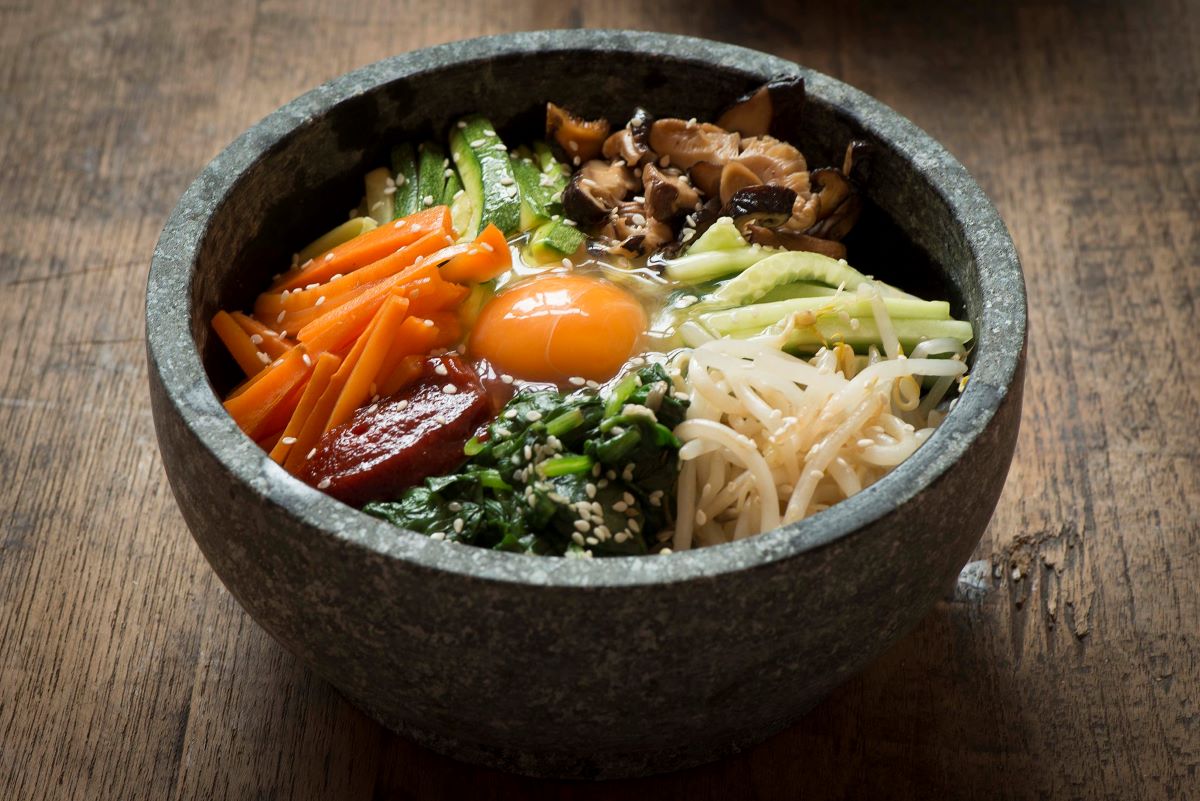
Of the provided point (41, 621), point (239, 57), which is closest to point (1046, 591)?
point (41, 621)

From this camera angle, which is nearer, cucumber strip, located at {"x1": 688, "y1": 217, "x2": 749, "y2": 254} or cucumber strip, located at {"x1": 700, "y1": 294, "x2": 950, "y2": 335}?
cucumber strip, located at {"x1": 700, "y1": 294, "x2": 950, "y2": 335}

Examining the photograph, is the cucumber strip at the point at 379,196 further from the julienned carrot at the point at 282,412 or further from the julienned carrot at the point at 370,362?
the julienned carrot at the point at 282,412

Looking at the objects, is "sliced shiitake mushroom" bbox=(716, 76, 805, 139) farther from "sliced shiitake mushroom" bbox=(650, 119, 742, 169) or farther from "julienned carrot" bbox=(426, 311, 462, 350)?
"julienned carrot" bbox=(426, 311, 462, 350)

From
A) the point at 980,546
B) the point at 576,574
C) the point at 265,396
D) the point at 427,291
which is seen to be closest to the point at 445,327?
the point at 427,291

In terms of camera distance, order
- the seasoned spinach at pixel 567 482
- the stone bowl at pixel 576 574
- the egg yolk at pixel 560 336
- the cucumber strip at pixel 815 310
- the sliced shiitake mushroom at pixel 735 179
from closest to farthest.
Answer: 1. the stone bowl at pixel 576 574
2. the seasoned spinach at pixel 567 482
3. the cucumber strip at pixel 815 310
4. the egg yolk at pixel 560 336
5. the sliced shiitake mushroom at pixel 735 179

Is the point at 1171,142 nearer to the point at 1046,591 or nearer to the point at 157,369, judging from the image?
the point at 1046,591

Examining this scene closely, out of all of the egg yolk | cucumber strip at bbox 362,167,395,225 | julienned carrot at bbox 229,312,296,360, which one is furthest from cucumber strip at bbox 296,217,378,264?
the egg yolk

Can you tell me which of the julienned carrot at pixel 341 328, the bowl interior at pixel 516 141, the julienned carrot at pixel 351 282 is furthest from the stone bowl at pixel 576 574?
the julienned carrot at pixel 341 328
